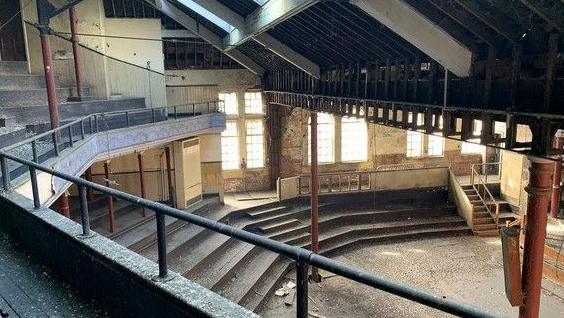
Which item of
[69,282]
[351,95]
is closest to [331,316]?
[351,95]

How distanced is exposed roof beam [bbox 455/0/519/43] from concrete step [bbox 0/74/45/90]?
10.4 metres

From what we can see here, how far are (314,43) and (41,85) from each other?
25.3 feet

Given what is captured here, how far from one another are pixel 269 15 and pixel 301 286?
7078mm

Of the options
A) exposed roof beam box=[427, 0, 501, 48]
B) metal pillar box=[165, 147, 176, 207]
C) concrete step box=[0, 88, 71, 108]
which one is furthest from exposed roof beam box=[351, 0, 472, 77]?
metal pillar box=[165, 147, 176, 207]

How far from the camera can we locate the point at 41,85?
11727 mm

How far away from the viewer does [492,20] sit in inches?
212

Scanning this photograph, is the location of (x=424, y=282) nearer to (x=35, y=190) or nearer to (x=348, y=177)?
(x=348, y=177)

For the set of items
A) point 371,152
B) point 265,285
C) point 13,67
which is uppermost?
point 13,67

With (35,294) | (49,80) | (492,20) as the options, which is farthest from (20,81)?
(492,20)

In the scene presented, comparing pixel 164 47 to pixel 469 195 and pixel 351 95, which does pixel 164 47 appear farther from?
pixel 469 195

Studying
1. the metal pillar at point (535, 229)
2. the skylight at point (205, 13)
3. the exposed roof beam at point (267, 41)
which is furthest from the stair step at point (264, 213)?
the metal pillar at point (535, 229)

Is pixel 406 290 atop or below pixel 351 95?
below

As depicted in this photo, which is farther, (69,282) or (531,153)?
(531,153)

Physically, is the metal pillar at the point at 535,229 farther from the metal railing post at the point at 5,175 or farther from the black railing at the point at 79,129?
the black railing at the point at 79,129
